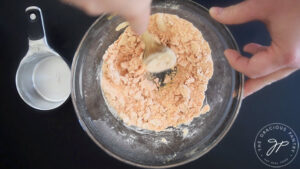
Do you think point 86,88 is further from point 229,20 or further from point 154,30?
point 229,20

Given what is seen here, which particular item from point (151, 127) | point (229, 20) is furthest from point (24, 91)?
point (229, 20)

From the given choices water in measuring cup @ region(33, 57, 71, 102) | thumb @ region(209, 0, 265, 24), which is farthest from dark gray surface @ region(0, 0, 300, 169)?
thumb @ region(209, 0, 265, 24)

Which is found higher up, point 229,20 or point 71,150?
point 229,20

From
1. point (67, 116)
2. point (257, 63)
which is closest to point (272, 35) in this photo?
point (257, 63)

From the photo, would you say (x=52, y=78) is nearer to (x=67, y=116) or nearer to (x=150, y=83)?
(x=67, y=116)

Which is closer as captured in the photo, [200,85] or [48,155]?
[200,85]

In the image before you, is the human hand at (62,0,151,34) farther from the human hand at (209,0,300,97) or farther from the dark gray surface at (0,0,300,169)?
the dark gray surface at (0,0,300,169)
